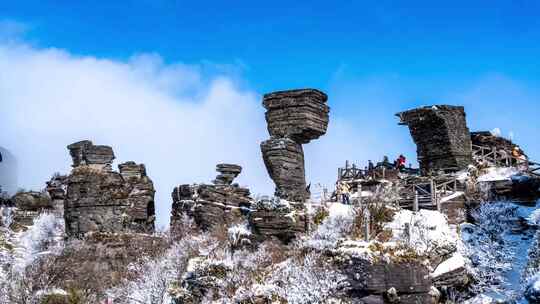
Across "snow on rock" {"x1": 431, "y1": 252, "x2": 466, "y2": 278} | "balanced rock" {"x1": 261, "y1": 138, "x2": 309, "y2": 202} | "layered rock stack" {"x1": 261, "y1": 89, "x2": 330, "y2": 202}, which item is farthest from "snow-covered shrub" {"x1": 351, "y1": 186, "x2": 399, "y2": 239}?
"layered rock stack" {"x1": 261, "y1": 89, "x2": 330, "y2": 202}

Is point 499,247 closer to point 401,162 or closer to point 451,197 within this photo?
point 451,197

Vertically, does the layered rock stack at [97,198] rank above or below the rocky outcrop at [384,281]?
above

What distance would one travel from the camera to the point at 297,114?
32.9 meters

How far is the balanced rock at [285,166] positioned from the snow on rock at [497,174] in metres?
10.8

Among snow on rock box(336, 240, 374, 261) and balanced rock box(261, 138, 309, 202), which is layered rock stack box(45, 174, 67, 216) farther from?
snow on rock box(336, 240, 374, 261)

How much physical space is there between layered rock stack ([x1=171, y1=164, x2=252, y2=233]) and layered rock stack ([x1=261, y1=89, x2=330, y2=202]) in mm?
4108

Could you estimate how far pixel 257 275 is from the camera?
2752 cm

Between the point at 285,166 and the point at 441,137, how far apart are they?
45.1ft

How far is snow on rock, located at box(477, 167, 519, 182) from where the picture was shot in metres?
36.2

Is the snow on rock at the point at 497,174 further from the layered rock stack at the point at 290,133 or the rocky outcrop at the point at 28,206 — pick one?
the rocky outcrop at the point at 28,206

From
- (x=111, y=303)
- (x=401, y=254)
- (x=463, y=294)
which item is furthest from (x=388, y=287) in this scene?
(x=111, y=303)

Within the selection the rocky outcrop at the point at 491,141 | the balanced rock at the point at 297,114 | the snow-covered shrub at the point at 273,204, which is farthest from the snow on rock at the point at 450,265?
the rocky outcrop at the point at 491,141

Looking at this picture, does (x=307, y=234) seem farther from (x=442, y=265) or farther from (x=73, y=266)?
(x=73, y=266)

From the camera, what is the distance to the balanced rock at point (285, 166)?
32.8 meters
